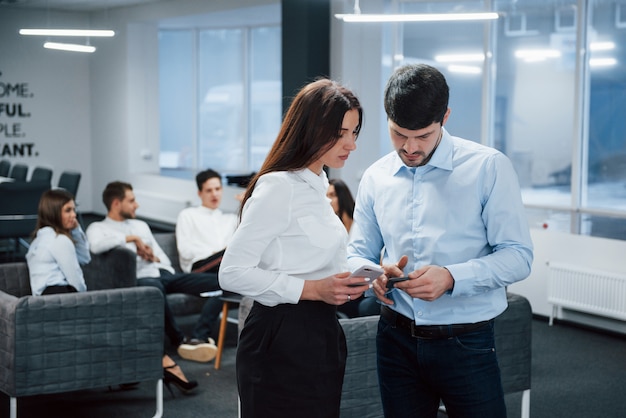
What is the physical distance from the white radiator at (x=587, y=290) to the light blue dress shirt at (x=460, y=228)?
161 inches

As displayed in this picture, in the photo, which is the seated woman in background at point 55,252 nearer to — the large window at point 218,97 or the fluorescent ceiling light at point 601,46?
the fluorescent ceiling light at point 601,46

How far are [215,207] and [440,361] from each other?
4220 mm

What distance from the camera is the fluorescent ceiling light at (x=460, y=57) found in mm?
7516

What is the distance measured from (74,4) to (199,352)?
19.1 ft

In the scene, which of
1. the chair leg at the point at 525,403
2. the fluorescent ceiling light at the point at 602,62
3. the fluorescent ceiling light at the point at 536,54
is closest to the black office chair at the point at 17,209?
the fluorescent ceiling light at the point at 536,54

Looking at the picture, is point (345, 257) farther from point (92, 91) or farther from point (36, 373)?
point (92, 91)

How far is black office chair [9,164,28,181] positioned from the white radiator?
5050 mm

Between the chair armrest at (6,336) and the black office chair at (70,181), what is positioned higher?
the black office chair at (70,181)

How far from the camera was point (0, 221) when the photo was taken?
761 cm

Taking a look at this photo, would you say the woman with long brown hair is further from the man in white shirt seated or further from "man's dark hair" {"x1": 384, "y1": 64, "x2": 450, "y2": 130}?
the man in white shirt seated

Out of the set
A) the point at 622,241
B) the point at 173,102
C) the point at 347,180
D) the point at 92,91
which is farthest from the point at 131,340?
the point at 173,102

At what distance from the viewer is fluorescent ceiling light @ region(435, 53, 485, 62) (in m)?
7.52

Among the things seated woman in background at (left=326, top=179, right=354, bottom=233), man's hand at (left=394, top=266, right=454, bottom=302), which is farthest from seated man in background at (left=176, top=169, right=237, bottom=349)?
man's hand at (left=394, top=266, right=454, bottom=302)

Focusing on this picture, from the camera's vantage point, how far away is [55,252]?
440 centimetres
